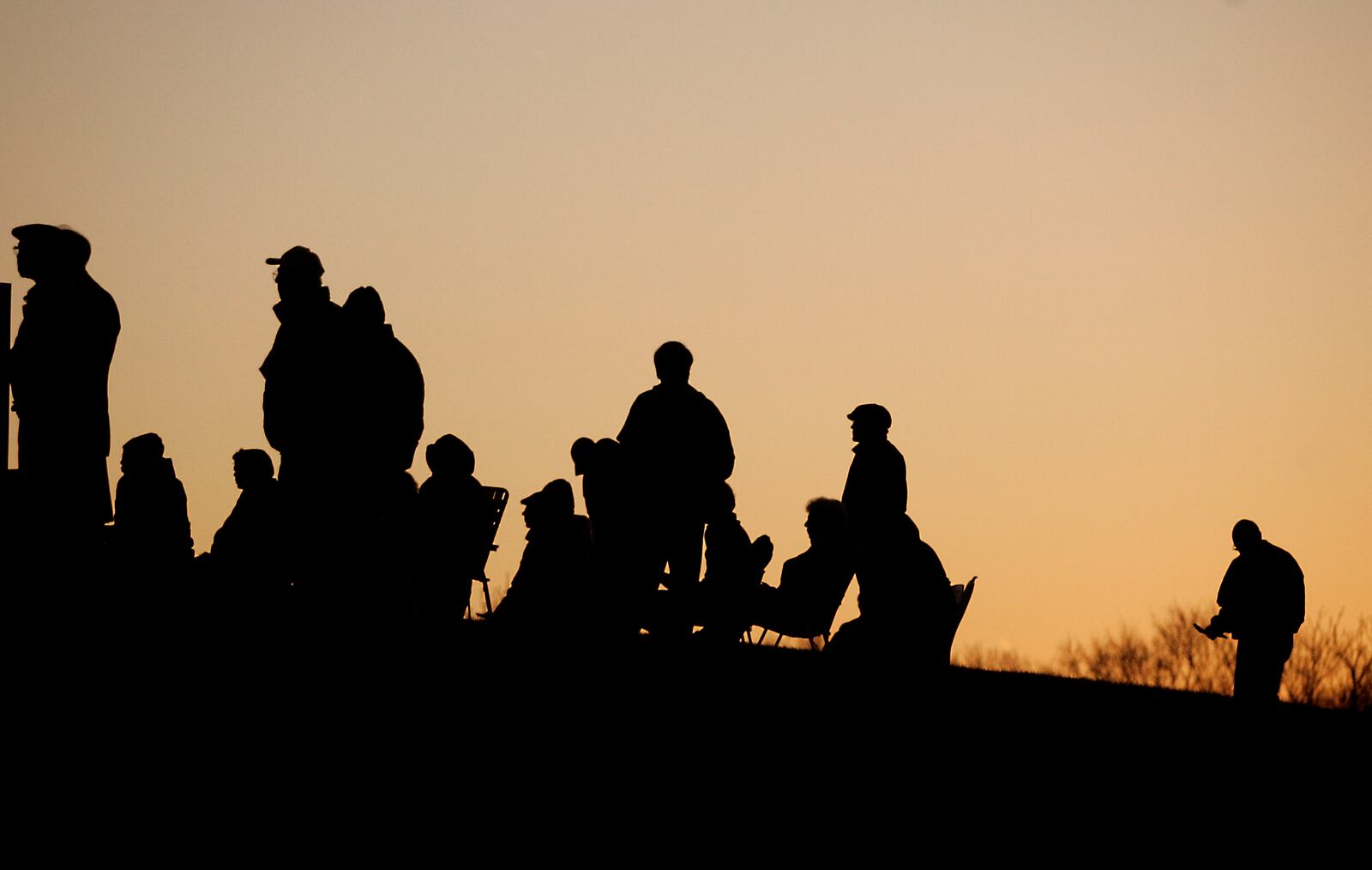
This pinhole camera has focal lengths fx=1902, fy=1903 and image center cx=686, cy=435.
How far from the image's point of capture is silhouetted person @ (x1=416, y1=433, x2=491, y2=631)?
418 inches

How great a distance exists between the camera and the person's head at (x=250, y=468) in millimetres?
12469

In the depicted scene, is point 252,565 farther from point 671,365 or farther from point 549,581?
point 671,365

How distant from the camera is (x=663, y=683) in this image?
906cm

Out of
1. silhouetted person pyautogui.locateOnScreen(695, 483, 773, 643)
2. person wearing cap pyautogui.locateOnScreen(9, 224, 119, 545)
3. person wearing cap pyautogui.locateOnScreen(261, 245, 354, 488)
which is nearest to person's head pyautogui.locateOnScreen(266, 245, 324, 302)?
person wearing cap pyautogui.locateOnScreen(261, 245, 354, 488)

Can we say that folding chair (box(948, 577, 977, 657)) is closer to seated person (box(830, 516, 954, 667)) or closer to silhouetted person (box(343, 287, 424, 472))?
seated person (box(830, 516, 954, 667))

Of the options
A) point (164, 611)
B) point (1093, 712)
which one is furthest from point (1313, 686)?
point (164, 611)

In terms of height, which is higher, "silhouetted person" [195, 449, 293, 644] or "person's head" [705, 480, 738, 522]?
"person's head" [705, 480, 738, 522]

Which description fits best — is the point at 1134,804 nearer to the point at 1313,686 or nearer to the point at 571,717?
the point at 571,717

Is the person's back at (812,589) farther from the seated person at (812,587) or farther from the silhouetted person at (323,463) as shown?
the silhouetted person at (323,463)

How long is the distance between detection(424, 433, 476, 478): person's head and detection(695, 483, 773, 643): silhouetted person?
4.74 feet

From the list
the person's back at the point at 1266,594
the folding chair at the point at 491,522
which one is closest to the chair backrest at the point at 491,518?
the folding chair at the point at 491,522

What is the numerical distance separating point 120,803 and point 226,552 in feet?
20.7

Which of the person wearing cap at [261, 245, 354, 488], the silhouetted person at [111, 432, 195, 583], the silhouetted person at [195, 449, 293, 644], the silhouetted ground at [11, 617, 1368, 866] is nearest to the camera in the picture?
the silhouetted ground at [11, 617, 1368, 866]

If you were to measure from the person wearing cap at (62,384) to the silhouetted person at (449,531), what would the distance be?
74.8 inches
